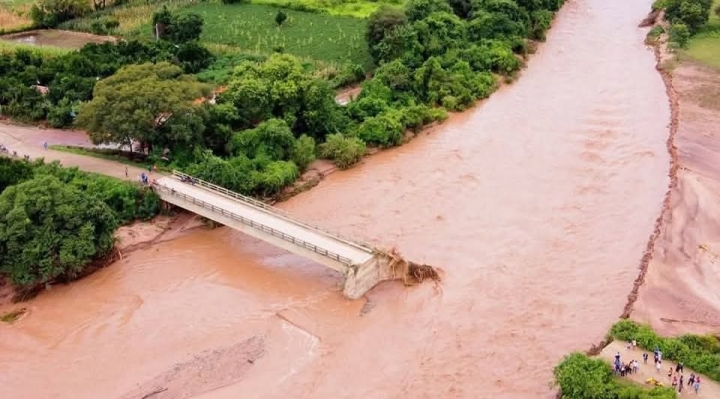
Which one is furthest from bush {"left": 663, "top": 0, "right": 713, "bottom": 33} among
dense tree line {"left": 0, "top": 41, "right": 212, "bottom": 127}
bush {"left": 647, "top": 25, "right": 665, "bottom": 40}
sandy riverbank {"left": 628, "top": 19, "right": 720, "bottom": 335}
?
dense tree line {"left": 0, "top": 41, "right": 212, "bottom": 127}

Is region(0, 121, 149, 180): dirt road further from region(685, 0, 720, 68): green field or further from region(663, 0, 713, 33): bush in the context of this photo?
region(663, 0, 713, 33): bush

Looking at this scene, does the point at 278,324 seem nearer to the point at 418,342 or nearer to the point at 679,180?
the point at 418,342

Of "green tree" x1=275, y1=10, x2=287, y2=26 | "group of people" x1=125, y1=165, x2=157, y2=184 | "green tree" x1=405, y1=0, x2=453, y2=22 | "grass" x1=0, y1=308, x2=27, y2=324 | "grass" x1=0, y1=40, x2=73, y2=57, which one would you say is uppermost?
"green tree" x1=405, y1=0, x2=453, y2=22

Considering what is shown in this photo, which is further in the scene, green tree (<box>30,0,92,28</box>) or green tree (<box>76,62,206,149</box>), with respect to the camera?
green tree (<box>30,0,92,28</box>)

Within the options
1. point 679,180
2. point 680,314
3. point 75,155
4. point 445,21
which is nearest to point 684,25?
point 445,21

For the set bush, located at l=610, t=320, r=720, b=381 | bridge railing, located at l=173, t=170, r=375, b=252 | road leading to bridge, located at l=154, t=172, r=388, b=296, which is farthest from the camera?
bridge railing, located at l=173, t=170, r=375, b=252

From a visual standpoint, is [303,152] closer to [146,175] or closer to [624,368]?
[146,175]
